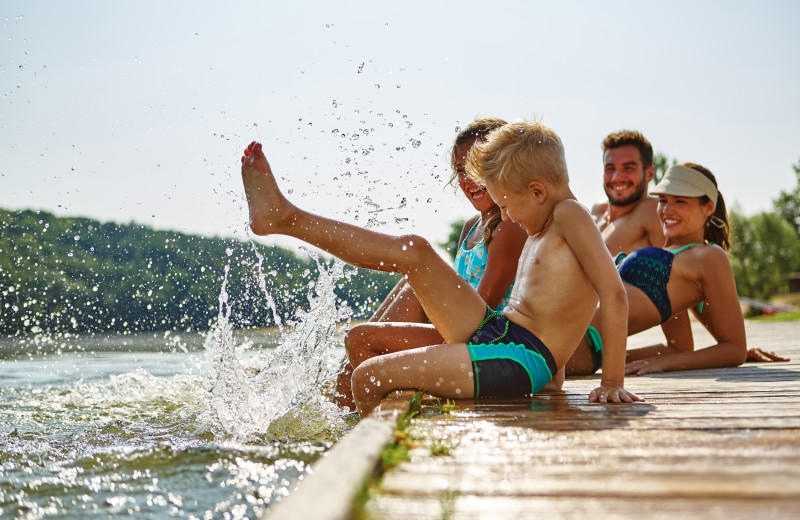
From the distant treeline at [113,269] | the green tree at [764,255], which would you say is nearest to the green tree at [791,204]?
the green tree at [764,255]

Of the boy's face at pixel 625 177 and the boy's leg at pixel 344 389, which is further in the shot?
the boy's face at pixel 625 177

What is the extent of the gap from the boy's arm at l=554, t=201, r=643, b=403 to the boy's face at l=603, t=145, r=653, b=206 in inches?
141

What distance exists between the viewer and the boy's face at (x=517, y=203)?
3.04 m

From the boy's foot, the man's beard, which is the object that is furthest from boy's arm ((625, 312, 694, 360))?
the boy's foot

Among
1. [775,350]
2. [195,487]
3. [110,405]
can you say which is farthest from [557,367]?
[775,350]

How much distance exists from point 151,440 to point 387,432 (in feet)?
5.74

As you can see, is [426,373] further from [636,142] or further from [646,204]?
[636,142]

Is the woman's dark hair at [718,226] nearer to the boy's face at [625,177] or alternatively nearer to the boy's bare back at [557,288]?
the boy's face at [625,177]

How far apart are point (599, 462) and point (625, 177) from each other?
495cm

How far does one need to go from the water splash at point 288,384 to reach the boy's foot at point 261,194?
917 mm

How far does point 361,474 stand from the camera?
1.52 meters

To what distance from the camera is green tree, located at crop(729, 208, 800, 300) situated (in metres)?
40.9

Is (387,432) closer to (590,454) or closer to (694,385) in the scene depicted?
(590,454)

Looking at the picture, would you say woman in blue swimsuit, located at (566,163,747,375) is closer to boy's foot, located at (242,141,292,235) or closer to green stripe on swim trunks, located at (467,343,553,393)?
green stripe on swim trunks, located at (467,343,553,393)
